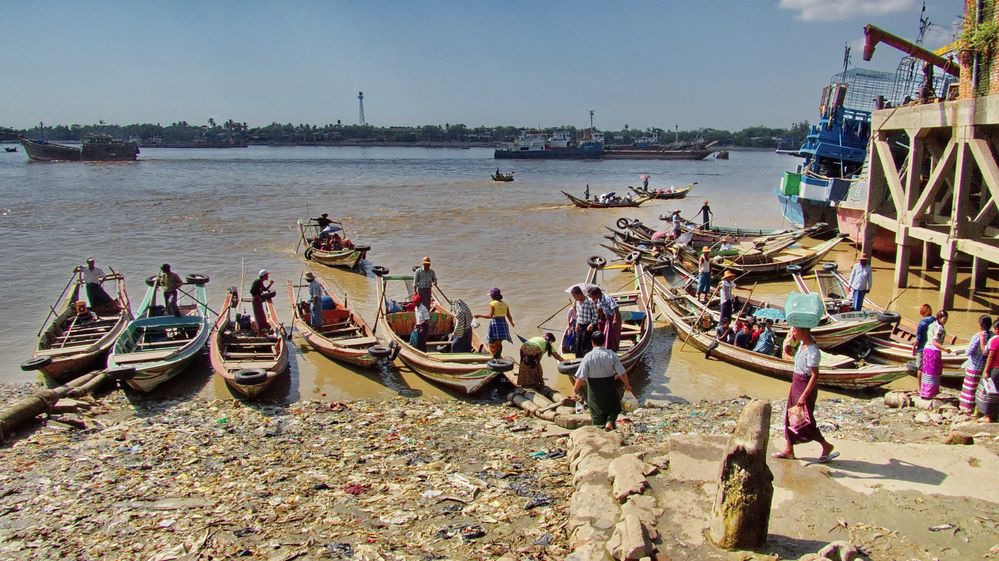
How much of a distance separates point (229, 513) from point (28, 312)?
13452mm

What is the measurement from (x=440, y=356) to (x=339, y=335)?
2.97 m

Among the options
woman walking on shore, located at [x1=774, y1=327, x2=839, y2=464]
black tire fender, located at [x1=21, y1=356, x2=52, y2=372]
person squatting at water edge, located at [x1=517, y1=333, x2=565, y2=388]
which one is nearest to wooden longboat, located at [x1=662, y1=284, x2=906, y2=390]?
person squatting at water edge, located at [x1=517, y1=333, x2=565, y2=388]

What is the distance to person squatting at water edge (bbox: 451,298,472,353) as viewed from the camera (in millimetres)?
10320

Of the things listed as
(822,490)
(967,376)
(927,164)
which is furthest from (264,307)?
(927,164)

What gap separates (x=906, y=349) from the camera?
31.8 ft

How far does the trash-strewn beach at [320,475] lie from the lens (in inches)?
202

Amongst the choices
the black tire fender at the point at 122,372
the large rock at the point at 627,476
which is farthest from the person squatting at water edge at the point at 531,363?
the black tire fender at the point at 122,372

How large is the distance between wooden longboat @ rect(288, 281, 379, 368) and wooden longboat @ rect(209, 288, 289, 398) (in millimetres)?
536

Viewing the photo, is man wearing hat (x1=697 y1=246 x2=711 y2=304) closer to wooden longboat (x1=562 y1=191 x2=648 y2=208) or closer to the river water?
the river water

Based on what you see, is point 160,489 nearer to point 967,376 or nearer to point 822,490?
point 822,490

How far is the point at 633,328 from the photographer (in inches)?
464

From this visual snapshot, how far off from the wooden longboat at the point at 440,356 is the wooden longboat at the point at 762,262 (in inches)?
341

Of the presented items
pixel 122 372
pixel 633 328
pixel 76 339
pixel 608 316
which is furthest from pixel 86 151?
pixel 608 316

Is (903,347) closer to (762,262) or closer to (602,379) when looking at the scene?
(602,379)
